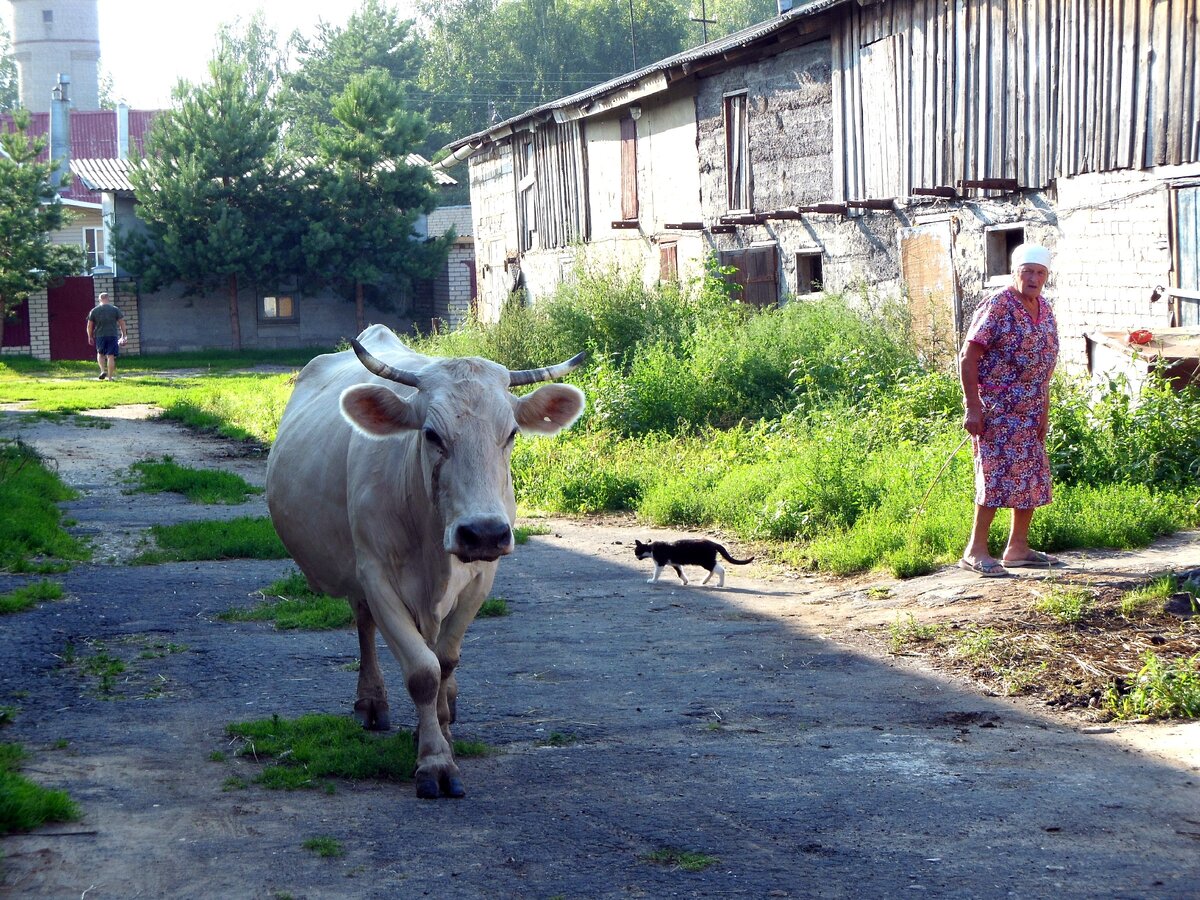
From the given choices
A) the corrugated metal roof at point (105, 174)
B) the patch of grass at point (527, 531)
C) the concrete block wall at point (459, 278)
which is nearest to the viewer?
the patch of grass at point (527, 531)

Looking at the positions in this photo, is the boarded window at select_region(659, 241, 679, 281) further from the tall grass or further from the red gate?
the red gate

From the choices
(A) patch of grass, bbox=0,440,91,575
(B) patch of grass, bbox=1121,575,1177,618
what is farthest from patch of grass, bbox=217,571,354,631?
(B) patch of grass, bbox=1121,575,1177,618

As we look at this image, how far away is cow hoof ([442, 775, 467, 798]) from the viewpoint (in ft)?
14.8

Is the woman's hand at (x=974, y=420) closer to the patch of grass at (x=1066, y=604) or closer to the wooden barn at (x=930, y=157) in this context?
the patch of grass at (x=1066, y=604)

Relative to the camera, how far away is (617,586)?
28.0 feet

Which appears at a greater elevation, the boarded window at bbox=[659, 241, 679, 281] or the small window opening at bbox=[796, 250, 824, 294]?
the boarded window at bbox=[659, 241, 679, 281]

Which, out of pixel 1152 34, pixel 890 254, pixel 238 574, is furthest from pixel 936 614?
pixel 890 254

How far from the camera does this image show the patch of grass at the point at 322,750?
470cm

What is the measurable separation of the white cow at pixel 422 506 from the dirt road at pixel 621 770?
31cm

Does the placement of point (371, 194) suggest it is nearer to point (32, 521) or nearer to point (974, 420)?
point (32, 521)

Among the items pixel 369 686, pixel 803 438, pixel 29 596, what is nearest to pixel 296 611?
pixel 29 596

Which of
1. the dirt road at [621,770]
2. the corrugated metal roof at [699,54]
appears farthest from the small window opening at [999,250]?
the dirt road at [621,770]

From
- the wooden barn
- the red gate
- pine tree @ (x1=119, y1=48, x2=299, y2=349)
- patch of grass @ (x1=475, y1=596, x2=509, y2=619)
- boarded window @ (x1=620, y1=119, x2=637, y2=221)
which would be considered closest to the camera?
patch of grass @ (x1=475, y1=596, x2=509, y2=619)

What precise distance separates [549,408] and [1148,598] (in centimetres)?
349
